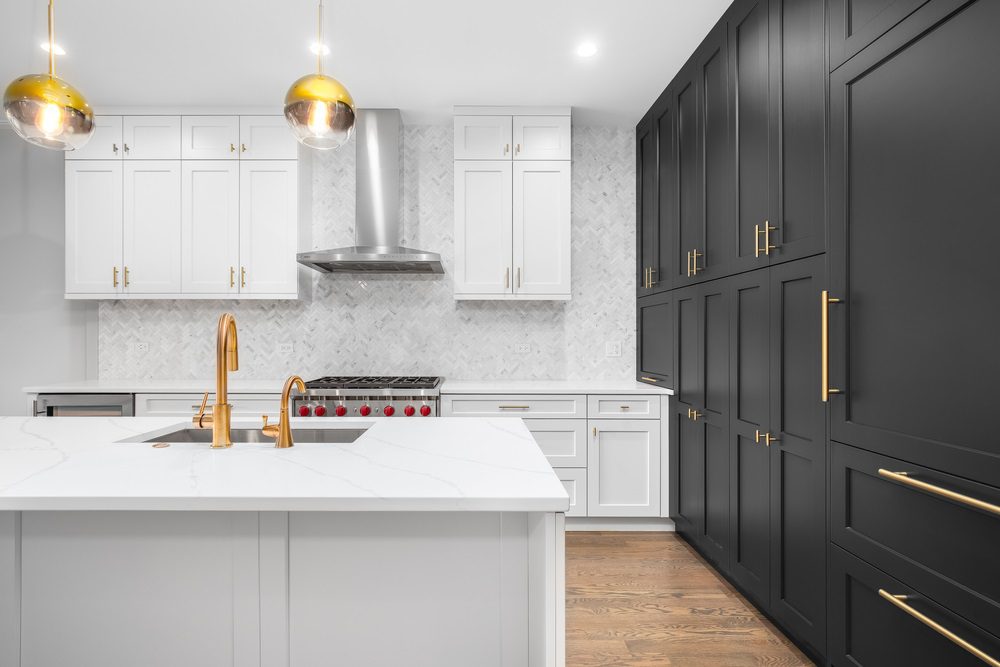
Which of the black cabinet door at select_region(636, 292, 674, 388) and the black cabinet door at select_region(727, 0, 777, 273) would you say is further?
the black cabinet door at select_region(636, 292, 674, 388)

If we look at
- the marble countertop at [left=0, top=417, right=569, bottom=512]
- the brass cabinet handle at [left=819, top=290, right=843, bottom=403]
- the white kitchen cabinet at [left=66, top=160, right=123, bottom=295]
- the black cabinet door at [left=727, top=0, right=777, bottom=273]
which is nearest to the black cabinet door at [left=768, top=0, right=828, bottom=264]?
the black cabinet door at [left=727, top=0, right=777, bottom=273]

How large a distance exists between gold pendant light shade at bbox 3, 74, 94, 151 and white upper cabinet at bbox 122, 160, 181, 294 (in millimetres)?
1900

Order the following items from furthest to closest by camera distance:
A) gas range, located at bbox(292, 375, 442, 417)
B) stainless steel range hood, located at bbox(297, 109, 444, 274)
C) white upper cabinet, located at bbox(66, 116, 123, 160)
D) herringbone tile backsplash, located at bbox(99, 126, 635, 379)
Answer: herringbone tile backsplash, located at bbox(99, 126, 635, 379)
stainless steel range hood, located at bbox(297, 109, 444, 274)
white upper cabinet, located at bbox(66, 116, 123, 160)
gas range, located at bbox(292, 375, 442, 417)

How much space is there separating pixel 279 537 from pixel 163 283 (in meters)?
3.07

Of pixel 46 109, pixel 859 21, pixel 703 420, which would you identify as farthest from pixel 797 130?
pixel 46 109

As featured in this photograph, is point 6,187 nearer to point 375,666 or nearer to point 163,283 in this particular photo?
point 163,283

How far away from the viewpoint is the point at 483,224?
3.57 m

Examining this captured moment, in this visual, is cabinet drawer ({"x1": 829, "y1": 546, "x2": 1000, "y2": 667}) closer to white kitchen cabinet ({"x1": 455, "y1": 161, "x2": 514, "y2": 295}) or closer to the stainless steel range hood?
white kitchen cabinet ({"x1": 455, "y1": 161, "x2": 514, "y2": 295})

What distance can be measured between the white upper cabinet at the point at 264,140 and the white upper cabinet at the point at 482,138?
1.09 metres

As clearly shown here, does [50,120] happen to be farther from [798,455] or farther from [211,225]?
[798,455]

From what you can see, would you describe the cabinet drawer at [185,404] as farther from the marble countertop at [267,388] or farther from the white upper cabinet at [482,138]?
the white upper cabinet at [482,138]

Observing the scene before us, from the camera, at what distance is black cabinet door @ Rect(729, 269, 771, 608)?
2.16 m

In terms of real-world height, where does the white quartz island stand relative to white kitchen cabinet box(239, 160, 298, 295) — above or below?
below

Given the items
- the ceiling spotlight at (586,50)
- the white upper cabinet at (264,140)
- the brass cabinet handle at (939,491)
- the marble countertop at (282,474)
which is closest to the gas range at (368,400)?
the marble countertop at (282,474)
